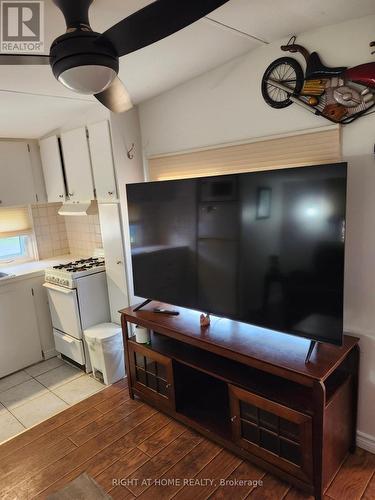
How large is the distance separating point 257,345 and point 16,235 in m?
2.95

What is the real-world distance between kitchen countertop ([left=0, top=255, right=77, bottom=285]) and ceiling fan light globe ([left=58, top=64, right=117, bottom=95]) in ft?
7.83

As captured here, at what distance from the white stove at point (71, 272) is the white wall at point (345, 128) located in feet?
4.79

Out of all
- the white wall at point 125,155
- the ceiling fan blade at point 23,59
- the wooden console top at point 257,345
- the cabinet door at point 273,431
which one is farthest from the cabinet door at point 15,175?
the cabinet door at point 273,431

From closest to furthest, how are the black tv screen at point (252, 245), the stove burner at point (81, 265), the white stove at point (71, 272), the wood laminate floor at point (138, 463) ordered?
the black tv screen at point (252, 245)
the wood laminate floor at point (138, 463)
the white stove at point (71, 272)
the stove burner at point (81, 265)

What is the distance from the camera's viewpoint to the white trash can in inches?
116

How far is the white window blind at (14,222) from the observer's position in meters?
3.68

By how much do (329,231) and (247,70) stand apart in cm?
121

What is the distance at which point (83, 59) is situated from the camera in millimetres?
1194

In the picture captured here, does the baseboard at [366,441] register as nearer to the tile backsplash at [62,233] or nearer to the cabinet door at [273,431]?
the cabinet door at [273,431]

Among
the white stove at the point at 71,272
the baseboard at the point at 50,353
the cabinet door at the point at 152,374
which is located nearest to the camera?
the cabinet door at the point at 152,374

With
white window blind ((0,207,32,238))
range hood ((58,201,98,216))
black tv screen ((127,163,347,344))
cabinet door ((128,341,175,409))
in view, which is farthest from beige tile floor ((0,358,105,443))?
range hood ((58,201,98,216))

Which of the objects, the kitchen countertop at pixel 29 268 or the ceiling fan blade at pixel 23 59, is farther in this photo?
the kitchen countertop at pixel 29 268

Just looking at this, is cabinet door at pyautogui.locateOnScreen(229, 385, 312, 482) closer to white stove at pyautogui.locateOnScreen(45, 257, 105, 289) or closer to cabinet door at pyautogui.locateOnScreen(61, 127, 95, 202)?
white stove at pyautogui.locateOnScreen(45, 257, 105, 289)

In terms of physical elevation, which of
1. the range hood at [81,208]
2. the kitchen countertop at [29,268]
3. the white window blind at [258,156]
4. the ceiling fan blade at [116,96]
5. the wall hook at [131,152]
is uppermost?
the ceiling fan blade at [116,96]
